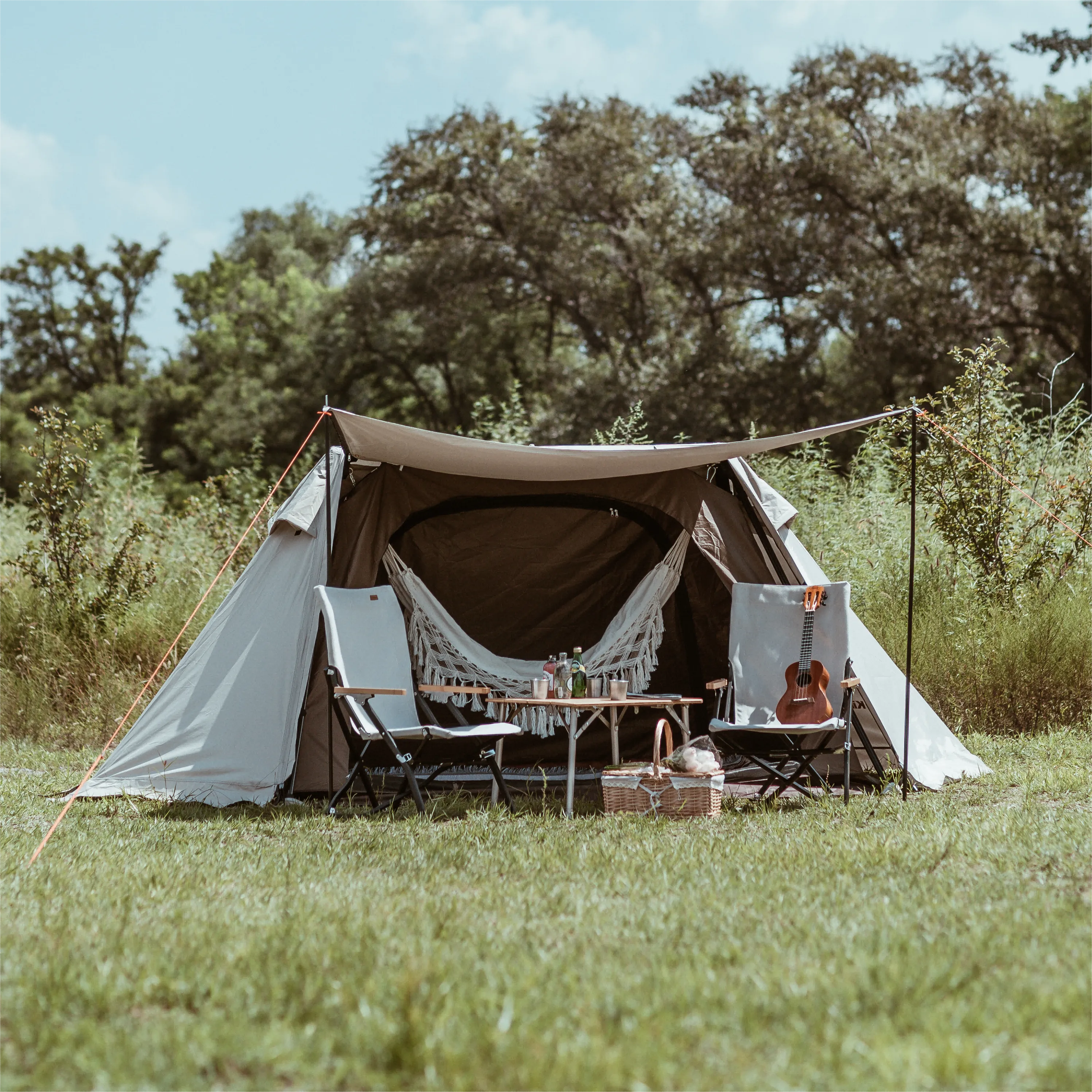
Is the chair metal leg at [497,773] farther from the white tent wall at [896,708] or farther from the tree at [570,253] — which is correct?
the tree at [570,253]

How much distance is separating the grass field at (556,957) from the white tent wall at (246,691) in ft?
2.16

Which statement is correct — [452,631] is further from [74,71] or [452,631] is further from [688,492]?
[74,71]

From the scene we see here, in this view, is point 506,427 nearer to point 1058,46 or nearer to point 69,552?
point 69,552

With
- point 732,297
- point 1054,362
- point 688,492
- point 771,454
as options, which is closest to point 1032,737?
point 688,492

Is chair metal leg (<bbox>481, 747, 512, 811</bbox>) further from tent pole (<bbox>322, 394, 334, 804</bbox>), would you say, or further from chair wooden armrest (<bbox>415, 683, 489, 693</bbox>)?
tent pole (<bbox>322, 394, 334, 804</bbox>)

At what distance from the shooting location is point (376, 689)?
4062 mm

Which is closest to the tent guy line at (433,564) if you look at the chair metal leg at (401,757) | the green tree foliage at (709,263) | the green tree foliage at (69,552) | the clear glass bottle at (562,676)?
the chair metal leg at (401,757)

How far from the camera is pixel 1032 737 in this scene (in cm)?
555

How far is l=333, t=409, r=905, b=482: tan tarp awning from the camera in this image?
13.8 ft

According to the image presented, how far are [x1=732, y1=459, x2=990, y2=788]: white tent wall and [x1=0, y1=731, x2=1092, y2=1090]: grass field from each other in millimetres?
771

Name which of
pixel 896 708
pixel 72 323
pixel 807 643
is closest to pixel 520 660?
pixel 807 643

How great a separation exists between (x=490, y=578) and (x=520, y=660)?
18.3 inches

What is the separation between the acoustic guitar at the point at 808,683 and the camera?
14.4 feet

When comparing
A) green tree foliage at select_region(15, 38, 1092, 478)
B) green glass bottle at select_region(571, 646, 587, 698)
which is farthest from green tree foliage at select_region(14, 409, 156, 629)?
green tree foliage at select_region(15, 38, 1092, 478)
